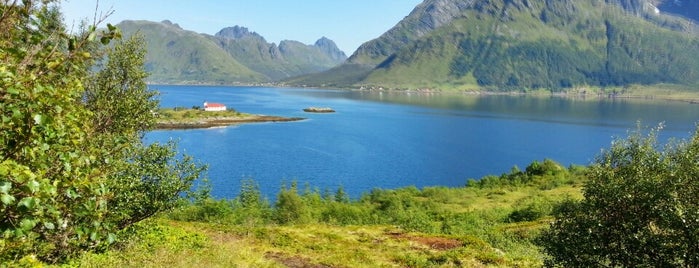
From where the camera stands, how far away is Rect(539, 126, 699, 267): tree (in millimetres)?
17406

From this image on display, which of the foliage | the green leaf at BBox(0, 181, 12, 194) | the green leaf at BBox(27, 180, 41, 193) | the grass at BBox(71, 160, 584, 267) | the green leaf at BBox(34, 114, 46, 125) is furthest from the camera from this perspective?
the grass at BBox(71, 160, 584, 267)

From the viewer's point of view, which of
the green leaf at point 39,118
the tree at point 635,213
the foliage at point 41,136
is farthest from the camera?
the tree at point 635,213

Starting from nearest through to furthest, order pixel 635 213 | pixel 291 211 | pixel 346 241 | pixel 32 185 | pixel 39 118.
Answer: pixel 32 185 → pixel 39 118 → pixel 635 213 → pixel 346 241 → pixel 291 211

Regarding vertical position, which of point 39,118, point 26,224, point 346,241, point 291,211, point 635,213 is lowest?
point 291,211

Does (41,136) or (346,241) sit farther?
(346,241)

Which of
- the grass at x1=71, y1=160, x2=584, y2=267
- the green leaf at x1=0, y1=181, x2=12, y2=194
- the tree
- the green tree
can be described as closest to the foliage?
the green leaf at x1=0, y1=181, x2=12, y2=194

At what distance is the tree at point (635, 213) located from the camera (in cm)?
1741

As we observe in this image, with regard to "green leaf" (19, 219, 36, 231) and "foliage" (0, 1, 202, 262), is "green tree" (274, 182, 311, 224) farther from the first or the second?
"green leaf" (19, 219, 36, 231)

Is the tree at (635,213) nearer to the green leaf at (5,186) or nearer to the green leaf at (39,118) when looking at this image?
the green leaf at (39,118)

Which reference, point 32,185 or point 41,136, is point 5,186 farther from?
point 41,136

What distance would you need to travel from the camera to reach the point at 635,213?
1898 centimetres

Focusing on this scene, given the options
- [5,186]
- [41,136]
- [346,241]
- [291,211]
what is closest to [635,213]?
[41,136]

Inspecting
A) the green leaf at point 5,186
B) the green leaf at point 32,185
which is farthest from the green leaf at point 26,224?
the green leaf at point 5,186

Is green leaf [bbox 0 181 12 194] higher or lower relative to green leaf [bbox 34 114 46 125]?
lower
